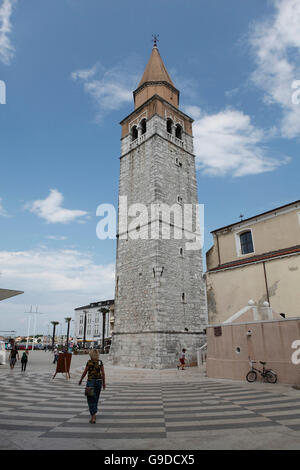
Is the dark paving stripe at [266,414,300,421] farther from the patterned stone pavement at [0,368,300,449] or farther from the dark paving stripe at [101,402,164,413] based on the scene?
the dark paving stripe at [101,402,164,413]

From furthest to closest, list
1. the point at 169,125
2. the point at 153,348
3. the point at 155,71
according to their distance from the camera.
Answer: the point at 155,71 < the point at 169,125 < the point at 153,348

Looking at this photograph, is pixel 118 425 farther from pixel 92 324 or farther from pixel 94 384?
pixel 92 324

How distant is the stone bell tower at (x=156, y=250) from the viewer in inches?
820

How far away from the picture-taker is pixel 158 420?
6.21 m

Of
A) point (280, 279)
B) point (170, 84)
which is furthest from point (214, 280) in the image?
point (170, 84)

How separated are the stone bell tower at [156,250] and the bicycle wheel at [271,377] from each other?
8.87m

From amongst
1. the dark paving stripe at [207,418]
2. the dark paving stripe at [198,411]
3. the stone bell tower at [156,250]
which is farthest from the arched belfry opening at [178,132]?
the dark paving stripe at [207,418]

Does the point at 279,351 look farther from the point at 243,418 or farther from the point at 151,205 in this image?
the point at 151,205

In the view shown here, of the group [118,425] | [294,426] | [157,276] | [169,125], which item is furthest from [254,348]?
[169,125]

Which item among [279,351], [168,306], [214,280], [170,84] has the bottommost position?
[279,351]

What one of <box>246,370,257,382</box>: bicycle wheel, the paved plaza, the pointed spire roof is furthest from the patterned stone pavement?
the pointed spire roof

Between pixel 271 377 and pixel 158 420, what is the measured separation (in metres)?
7.69

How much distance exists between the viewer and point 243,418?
6234mm
